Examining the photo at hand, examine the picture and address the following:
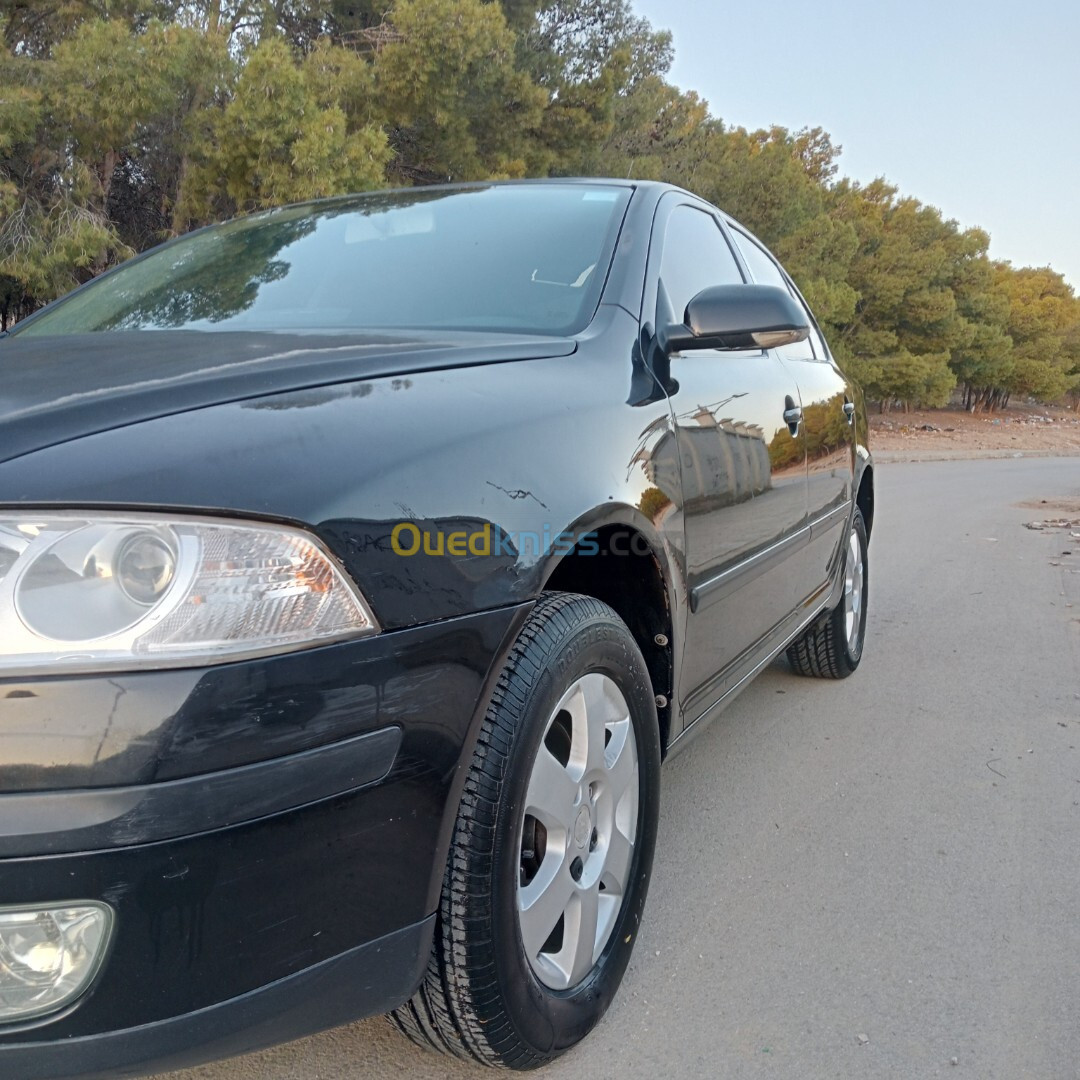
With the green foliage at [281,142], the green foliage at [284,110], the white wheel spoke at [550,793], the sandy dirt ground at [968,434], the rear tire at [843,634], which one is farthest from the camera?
the sandy dirt ground at [968,434]

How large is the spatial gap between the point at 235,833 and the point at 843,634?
11.2 feet

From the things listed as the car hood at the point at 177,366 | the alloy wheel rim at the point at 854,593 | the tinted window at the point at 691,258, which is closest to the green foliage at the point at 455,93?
the alloy wheel rim at the point at 854,593

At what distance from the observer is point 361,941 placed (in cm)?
141

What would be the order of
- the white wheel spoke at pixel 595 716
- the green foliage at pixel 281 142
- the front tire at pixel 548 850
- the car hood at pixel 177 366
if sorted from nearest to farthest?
the car hood at pixel 177 366, the front tire at pixel 548 850, the white wheel spoke at pixel 595 716, the green foliage at pixel 281 142

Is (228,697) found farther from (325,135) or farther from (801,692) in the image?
(325,135)

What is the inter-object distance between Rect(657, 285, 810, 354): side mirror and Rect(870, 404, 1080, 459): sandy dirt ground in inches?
865

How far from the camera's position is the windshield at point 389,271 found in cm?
229

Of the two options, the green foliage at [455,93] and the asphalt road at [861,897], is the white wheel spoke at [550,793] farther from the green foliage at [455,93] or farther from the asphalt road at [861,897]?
the green foliage at [455,93]

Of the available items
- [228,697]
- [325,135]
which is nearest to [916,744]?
[228,697]

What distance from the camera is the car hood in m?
1.33

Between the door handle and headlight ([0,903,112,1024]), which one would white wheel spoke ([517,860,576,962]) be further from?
the door handle

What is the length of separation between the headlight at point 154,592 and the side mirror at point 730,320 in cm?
124

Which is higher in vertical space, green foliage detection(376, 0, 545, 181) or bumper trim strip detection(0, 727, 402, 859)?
green foliage detection(376, 0, 545, 181)

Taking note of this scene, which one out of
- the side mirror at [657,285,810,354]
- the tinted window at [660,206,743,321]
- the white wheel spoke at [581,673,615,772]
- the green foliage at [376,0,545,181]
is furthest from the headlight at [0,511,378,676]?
the green foliage at [376,0,545,181]
